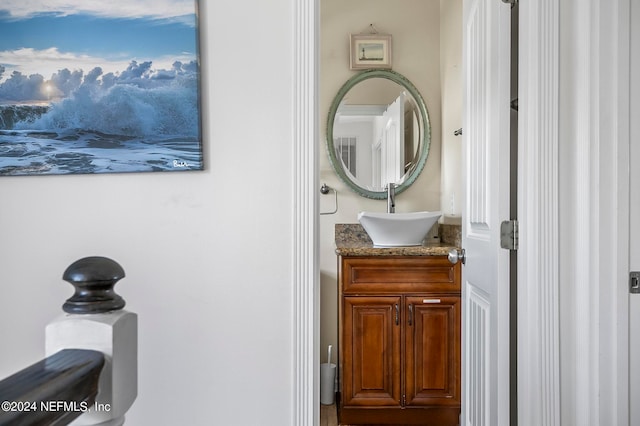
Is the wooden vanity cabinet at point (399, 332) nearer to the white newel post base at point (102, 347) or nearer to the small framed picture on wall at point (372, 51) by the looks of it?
the small framed picture on wall at point (372, 51)

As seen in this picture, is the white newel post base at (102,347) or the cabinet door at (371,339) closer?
the white newel post base at (102,347)

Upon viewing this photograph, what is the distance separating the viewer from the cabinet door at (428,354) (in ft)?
8.41

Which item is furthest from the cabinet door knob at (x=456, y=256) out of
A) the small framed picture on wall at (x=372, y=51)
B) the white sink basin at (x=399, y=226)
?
the small framed picture on wall at (x=372, y=51)

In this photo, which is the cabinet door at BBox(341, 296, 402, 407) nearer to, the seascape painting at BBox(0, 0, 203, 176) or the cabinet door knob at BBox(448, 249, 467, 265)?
the cabinet door knob at BBox(448, 249, 467, 265)

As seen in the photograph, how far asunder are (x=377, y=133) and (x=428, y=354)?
1.46 meters

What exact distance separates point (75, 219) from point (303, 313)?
0.69 metres

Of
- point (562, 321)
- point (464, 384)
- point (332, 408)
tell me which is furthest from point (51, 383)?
point (332, 408)

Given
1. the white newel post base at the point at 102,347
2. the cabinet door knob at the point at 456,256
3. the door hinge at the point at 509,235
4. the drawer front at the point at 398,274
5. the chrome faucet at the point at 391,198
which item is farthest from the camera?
the chrome faucet at the point at 391,198

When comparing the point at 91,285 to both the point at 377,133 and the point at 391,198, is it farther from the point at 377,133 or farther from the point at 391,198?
the point at 377,133

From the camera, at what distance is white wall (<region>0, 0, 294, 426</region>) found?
137cm

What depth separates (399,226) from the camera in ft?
8.86

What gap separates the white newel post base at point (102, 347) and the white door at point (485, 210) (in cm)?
121

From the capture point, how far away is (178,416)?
1374 mm

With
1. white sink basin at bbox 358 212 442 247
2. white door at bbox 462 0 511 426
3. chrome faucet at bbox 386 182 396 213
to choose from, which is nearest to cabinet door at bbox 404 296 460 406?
white sink basin at bbox 358 212 442 247
